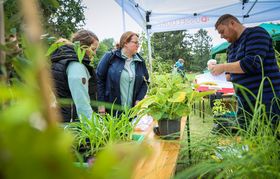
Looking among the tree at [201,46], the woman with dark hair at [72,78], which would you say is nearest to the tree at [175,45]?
the tree at [201,46]

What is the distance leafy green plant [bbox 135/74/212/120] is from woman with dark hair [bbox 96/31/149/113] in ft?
3.37

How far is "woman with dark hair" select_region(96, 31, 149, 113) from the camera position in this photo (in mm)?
2633

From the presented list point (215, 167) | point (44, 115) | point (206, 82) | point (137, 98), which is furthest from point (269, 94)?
point (206, 82)

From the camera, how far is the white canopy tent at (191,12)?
5.66m

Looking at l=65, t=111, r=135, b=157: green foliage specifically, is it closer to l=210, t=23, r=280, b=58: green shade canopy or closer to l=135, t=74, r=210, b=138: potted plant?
l=135, t=74, r=210, b=138: potted plant

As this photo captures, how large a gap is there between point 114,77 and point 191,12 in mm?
4234

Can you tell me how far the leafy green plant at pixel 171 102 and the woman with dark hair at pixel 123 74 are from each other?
1.03 meters

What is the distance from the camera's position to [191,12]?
625 centimetres

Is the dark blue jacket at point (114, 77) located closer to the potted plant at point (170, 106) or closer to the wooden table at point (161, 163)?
the potted plant at point (170, 106)

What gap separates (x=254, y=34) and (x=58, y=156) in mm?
2167

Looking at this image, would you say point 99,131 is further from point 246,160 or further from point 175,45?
point 175,45

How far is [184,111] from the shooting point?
1.50 metres

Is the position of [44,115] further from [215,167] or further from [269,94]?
[269,94]

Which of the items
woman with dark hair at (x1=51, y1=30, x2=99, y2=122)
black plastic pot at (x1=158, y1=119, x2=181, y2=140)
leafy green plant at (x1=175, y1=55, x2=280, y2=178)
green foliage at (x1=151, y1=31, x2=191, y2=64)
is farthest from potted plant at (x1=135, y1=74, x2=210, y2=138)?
green foliage at (x1=151, y1=31, x2=191, y2=64)
